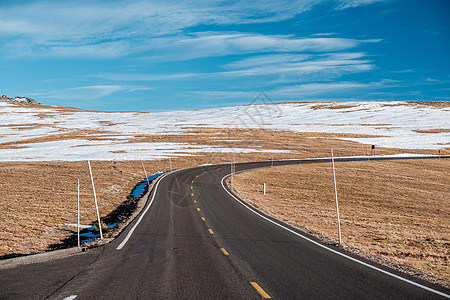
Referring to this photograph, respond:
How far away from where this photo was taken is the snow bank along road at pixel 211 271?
762 centimetres

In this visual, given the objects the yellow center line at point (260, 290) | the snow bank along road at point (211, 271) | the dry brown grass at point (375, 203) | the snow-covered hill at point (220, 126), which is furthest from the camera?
the snow-covered hill at point (220, 126)

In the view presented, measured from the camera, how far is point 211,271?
9.25m

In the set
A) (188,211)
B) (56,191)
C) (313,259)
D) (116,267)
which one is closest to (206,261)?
(116,267)

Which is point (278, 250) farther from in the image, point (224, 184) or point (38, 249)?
point (224, 184)

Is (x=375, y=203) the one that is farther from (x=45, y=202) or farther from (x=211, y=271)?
(x=45, y=202)

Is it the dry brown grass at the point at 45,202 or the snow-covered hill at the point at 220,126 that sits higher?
the snow-covered hill at the point at 220,126

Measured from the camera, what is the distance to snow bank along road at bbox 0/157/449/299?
7.62 metres

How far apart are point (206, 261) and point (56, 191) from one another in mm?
19333

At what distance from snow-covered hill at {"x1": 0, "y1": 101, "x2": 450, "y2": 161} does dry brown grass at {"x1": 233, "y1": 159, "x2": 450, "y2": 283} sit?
29.6 meters

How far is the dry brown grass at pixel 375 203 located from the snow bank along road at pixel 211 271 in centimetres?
261

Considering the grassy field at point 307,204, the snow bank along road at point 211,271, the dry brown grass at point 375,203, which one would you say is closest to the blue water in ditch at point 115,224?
the grassy field at point 307,204

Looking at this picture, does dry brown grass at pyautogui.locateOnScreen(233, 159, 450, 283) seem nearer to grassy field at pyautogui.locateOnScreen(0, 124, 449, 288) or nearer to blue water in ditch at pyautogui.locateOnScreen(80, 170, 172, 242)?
grassy field at pyautogui.locateOnScreen(0, 124, 449, 288)

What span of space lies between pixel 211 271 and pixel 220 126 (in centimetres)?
11636

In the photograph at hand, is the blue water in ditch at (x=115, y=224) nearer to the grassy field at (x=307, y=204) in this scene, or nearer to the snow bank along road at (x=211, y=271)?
the grassy field at (x=307, y=204)
